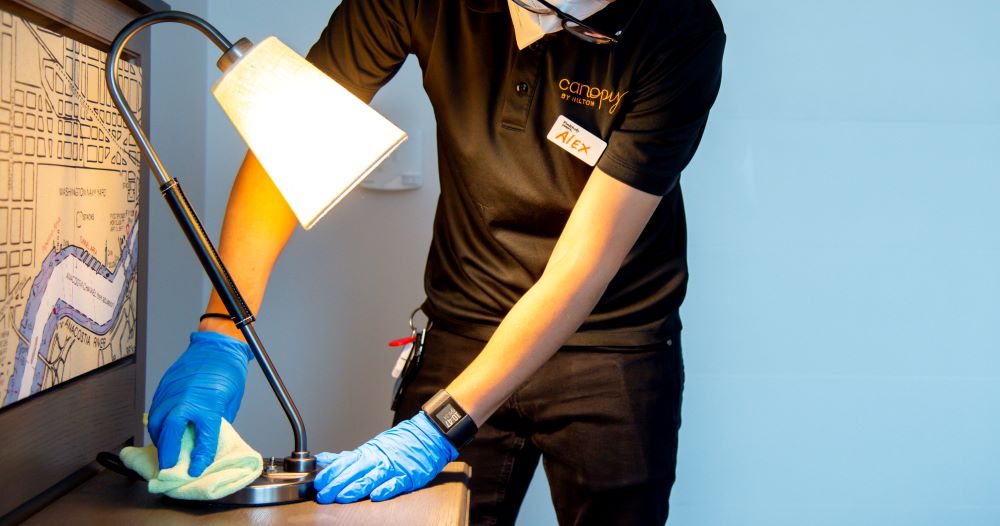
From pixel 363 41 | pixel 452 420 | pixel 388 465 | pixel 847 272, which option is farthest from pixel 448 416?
pixel 847 272

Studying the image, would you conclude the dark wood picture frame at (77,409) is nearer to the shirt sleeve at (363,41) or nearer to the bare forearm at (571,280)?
the shirt sleeve at (363,41)

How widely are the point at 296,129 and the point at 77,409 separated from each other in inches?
16.2

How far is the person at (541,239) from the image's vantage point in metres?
1.24

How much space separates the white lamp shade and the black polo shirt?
0.46 meters

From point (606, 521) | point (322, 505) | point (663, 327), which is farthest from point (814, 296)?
point (322, 505)

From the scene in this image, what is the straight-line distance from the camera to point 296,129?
92 centimetres

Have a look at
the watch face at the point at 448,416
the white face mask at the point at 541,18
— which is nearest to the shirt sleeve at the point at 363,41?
the white face mask at the point at 541,18

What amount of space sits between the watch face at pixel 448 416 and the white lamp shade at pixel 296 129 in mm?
353

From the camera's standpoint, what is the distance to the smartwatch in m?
1.15

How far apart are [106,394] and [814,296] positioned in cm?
163

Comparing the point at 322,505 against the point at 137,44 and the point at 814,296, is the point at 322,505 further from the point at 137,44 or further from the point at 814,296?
the point at 814,296

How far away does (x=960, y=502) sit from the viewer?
2.21m

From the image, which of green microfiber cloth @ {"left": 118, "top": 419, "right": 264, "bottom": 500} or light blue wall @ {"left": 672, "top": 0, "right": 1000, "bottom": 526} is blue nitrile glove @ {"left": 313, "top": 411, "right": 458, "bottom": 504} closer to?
green microfiber cloth @ {"left": 118, "top": 419, "right": 264, "bottom": 500}

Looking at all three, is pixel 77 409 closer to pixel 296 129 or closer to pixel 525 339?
pixel 296 129
